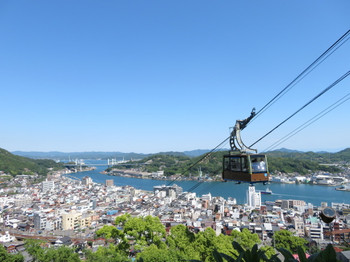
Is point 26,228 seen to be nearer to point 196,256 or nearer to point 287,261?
point 196,256

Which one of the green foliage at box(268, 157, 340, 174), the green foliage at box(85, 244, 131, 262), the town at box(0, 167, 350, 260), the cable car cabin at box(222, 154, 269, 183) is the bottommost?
the town at box(0, 167, 350, 260)

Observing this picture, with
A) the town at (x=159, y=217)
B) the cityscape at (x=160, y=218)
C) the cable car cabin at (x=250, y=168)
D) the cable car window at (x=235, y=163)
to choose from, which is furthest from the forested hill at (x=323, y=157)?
the cable car cabin at (x=250, y=168)

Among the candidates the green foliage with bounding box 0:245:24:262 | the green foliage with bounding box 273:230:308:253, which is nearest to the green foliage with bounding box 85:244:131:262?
the green foliage with bounding box 0:245:24:262

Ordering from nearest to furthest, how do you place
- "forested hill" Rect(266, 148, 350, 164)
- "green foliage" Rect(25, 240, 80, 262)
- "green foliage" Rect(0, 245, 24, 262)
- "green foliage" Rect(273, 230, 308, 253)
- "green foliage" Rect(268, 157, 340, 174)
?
"green foliage" Rect(25, 240, 80, 262), "green foliage" Rect(0, 245, 24, 262), "green foliage" Rect(273, 230, 308, 253), "green foliage" Rect(268, 157, 340, 174), "forested hill" Rect(266, 148, 350, 164)

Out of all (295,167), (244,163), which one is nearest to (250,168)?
(244,163)

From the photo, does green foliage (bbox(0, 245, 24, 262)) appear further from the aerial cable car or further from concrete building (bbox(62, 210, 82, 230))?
concrete building (bbox(62, 210, 82, 230))

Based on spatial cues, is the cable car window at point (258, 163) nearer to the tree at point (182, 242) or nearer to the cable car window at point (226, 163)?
the cable car window at point (226, 163)
